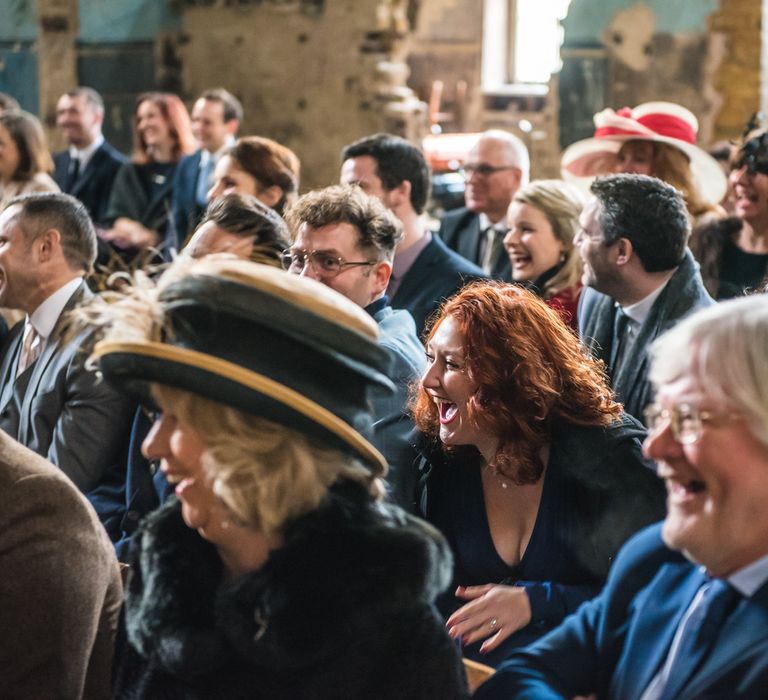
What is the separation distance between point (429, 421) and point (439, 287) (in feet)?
6.57

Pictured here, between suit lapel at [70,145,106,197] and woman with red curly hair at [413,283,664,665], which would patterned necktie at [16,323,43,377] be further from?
suit lapel at [70,145,106,197]

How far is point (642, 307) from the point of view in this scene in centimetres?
421

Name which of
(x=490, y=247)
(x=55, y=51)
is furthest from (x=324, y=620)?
(x=55, y=51)

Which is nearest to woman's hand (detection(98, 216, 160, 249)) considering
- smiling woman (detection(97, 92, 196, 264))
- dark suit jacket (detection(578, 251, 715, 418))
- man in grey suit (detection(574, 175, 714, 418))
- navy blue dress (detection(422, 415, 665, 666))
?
smiling woman (detection(97, 92, 196, 264))

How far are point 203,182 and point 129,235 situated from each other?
0.63m

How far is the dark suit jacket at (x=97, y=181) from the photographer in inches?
337

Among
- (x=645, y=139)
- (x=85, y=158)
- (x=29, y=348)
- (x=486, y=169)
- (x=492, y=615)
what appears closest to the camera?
(x=492, y=615)

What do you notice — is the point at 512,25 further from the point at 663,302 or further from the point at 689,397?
the point at 689,397

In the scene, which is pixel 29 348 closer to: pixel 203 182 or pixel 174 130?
pixel 203 182

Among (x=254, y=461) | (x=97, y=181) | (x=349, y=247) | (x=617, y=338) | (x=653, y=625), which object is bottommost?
(x=97, y=181)

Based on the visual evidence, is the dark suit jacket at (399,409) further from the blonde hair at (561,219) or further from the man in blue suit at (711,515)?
the blonde hair at (561,219)

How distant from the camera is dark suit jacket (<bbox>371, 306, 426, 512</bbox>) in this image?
10.2 ft

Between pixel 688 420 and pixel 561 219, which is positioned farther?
pixel 561 219

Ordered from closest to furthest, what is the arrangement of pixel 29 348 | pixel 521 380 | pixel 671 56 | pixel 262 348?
pixel 262 348 < pixel 521 380 < pixel 29 348 < pixel 671 56
